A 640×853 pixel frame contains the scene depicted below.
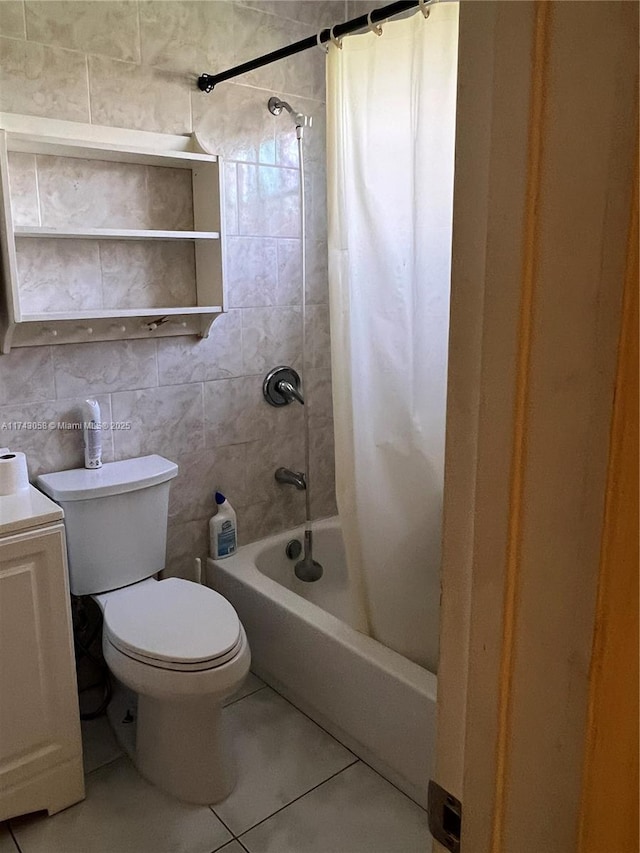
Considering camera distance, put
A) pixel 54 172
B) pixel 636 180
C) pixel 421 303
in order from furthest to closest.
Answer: pixel 54 172
pixel 421 303
pixel 636 180

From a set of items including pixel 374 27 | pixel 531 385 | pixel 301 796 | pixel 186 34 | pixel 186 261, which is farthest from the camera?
pixel 186 261

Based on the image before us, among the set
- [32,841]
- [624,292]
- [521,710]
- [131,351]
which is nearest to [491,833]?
[521,710]

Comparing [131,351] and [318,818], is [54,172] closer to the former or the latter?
[131,351]

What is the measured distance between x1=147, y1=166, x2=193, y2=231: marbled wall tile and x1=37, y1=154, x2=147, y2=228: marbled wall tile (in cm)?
3

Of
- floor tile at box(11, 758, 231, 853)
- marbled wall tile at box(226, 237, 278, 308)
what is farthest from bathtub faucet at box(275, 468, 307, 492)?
floor tile at box(11, 758, 231, 853)

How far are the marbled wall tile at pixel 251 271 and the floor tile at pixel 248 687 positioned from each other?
4.36 feet

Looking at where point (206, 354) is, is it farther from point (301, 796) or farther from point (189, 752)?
point (301, 796)

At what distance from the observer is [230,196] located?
7.78ft

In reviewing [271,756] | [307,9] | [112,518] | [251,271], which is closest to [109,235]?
[251,271]

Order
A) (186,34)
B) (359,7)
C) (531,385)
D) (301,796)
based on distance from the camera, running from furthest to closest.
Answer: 1. (359,7)
2. (186,34)
3. (301,796)
4. (531,385)

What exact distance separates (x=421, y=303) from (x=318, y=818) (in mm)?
1388

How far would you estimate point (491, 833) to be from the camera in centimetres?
58

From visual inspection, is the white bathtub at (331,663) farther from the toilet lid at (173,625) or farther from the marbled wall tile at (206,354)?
the marbled wall tile at (206,354)

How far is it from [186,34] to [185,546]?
1703mm
